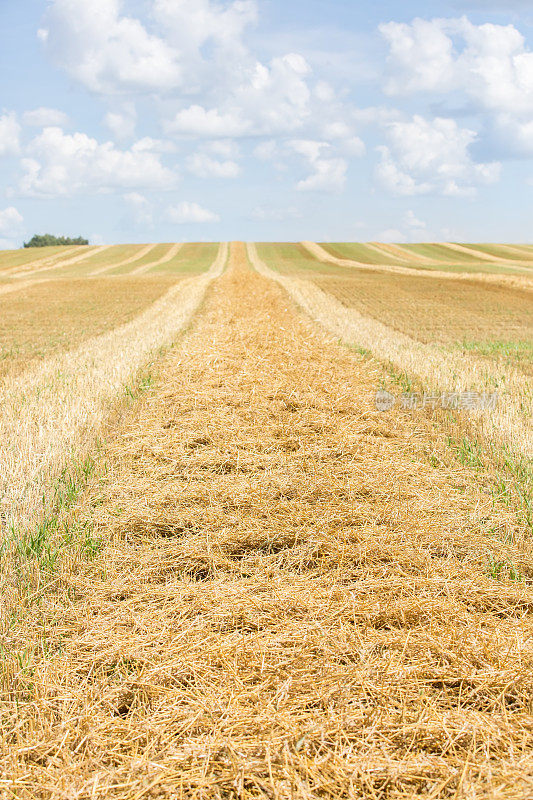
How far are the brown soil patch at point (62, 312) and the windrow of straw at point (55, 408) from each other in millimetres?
801

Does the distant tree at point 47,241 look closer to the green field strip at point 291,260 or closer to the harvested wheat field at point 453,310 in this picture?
the green field strip at point 291,260

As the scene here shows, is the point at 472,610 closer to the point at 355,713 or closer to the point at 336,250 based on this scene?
the point at 355,713

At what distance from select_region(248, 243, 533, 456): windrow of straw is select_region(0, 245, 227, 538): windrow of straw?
14.0ft

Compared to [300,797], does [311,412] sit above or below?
above

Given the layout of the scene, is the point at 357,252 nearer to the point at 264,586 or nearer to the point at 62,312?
the point at 62,312

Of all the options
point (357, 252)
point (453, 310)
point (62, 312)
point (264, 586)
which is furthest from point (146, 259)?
point (264, 586)

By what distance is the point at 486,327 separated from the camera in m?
17.9

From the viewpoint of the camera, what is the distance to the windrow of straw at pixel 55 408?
5232 millimetres

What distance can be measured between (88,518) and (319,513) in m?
1.71

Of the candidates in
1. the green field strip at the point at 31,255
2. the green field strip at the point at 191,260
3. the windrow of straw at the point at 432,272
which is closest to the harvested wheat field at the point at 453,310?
the windrow of straw at the point at 432,272

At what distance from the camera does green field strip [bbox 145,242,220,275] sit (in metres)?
46.6

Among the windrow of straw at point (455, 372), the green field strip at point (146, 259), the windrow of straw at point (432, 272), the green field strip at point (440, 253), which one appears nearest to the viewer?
the windrow of straw at point (455, 372)

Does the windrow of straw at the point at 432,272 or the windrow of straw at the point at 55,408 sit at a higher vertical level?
the windrow of straw at the point at 432,272

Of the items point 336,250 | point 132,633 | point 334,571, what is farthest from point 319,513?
point 336,250
